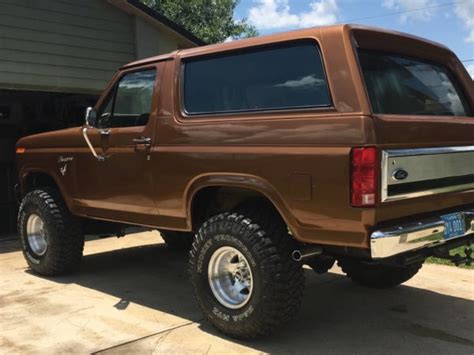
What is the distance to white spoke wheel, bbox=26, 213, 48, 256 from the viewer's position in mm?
6211

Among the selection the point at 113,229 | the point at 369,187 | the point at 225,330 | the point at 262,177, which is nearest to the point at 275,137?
the point at 262,177

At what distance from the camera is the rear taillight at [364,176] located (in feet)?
11.0

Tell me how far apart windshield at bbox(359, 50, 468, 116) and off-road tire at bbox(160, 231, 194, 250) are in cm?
369

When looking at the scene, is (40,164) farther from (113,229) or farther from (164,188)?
(164,188)

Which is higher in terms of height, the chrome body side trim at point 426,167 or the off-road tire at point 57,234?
the chrome body side trim at point 426,167

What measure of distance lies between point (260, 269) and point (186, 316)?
49.3 inches

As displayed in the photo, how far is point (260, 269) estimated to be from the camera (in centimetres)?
384

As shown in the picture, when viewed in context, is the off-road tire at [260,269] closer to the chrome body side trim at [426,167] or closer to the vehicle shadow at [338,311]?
the vehicle shadow at [338,311]

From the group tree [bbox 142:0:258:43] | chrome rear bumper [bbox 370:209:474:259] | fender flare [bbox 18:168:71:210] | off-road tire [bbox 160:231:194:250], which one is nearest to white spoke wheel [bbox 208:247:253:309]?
chrome rear bumper [bbox 370:209:474:259]

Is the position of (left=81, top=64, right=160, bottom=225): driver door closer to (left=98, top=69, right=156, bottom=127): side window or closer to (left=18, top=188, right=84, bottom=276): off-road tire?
(left=98, top=69, right=156, bottom=127): side window

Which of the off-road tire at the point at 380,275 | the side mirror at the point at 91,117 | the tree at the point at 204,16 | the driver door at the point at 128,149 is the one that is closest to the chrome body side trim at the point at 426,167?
the off-road tire at the point at 380,275

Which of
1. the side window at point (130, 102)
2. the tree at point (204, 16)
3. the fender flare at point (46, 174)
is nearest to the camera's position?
the side window at point (130, 102)

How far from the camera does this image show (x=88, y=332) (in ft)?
14.5

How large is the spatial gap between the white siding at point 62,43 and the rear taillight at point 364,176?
21.1 feet
